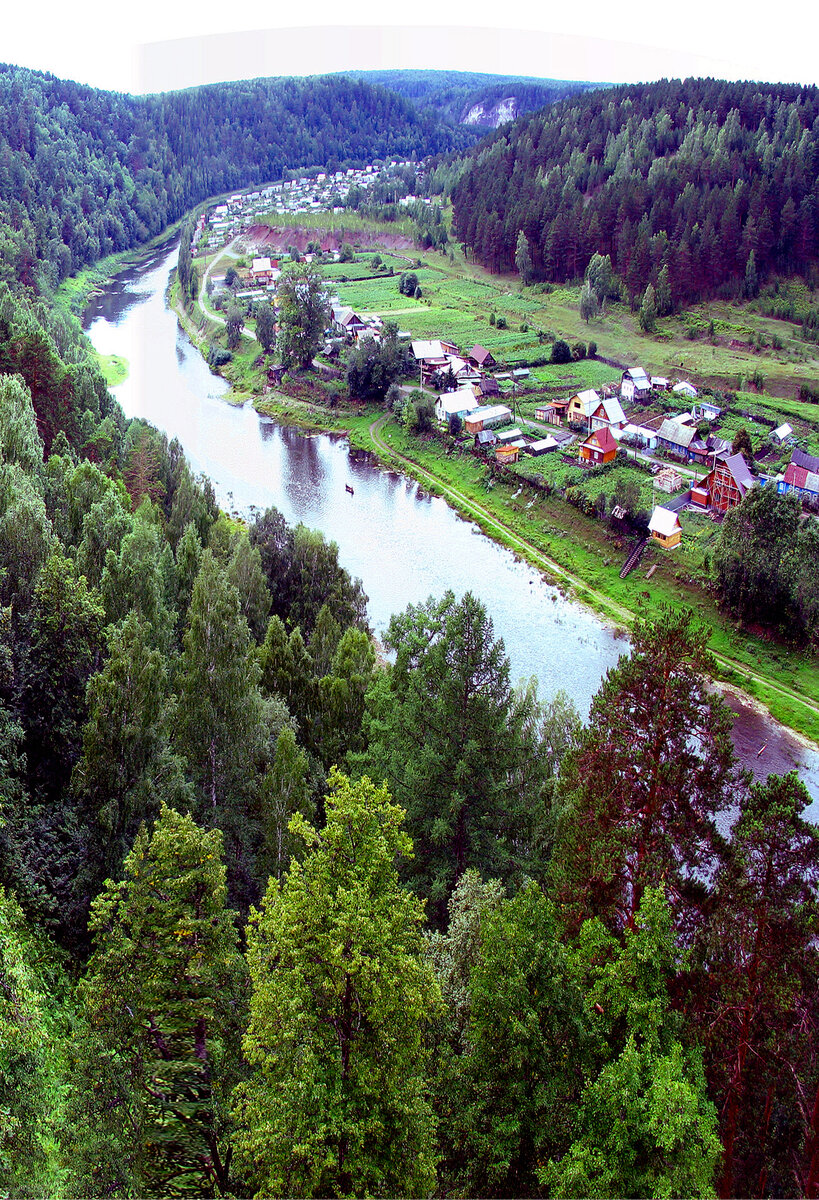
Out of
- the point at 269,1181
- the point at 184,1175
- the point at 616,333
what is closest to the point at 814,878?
the point at 269,1181

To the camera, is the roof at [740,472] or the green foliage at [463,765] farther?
the roof at [740,472]

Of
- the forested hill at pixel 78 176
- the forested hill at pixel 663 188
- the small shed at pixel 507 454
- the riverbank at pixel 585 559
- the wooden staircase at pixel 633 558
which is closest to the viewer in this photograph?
the riverbank at pixel 585 559

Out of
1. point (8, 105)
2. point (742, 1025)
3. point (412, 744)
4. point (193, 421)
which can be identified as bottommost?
point (193, 421)

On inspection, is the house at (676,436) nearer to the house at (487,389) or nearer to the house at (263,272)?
the house at (487,389)

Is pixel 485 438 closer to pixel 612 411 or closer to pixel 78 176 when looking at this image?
pixel 612 411

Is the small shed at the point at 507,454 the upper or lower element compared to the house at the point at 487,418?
lower

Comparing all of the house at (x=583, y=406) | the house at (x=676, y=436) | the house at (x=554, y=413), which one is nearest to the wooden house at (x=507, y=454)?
the house at (x=554, y=413)

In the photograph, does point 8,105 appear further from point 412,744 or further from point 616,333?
point 412,744
